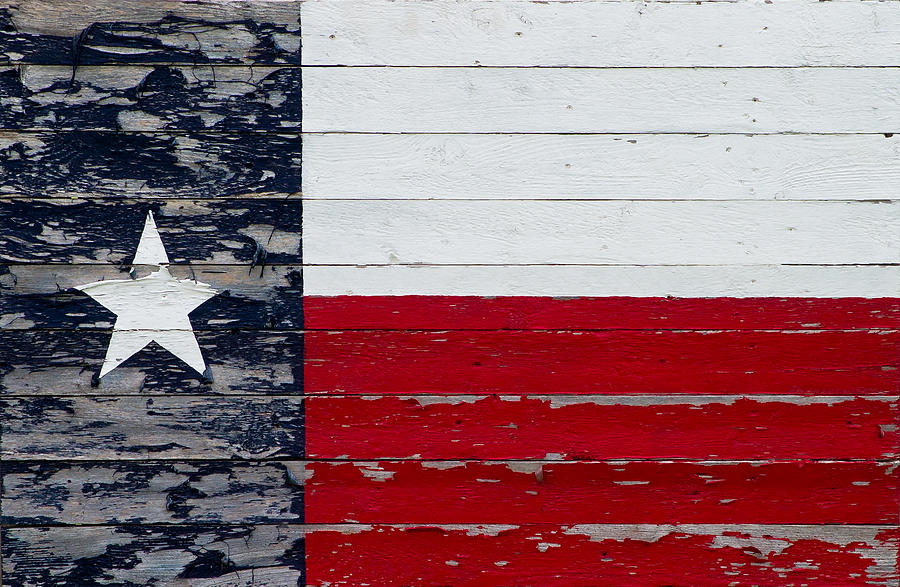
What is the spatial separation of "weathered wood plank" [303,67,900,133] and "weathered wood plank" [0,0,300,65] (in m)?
0.12

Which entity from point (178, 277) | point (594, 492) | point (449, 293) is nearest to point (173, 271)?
point (178, 277)

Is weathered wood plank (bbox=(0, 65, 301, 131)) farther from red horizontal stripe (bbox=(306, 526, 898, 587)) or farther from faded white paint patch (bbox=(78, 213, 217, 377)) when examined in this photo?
red horizontal stripe (bbox=(306, 526, 898, 587))

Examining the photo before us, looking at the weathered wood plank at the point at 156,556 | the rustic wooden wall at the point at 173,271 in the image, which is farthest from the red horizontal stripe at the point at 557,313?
the weathered wood plank at the point at 156,556

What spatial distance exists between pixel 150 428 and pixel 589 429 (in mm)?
989

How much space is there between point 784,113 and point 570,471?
36.1 inches

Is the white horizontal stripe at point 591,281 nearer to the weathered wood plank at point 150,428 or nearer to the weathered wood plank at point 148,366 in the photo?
the weathered wood plank at point 148,366

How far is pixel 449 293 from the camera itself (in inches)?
53.1

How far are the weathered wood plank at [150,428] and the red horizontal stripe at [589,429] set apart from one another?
9 centimetres

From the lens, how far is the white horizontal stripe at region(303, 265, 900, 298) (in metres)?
1.34

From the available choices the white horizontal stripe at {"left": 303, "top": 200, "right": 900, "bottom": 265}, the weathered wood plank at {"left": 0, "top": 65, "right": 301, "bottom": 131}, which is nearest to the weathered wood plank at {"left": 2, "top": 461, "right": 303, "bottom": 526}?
the white horizontal stripe at {"left": 303, "top": 200, "right": 900, "bottom": 265}

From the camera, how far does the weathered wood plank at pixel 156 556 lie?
4.49ft

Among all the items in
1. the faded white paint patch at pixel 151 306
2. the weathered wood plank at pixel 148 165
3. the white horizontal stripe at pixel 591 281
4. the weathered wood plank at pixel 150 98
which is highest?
the weathered wood plank at pixel 150 98

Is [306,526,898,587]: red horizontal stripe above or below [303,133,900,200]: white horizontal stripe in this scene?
below

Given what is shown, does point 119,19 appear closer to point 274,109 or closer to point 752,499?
point 274,109
